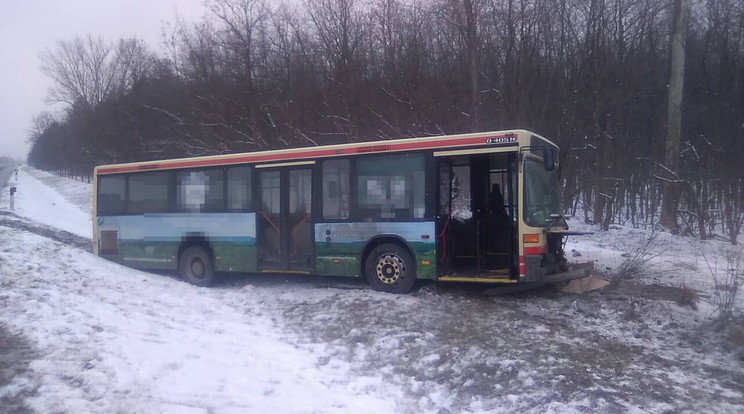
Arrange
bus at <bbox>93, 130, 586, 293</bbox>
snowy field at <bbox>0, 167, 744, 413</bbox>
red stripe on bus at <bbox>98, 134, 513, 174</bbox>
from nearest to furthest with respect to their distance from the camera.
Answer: snowy field at <bbox>0, 167, 744, 413</bbox> → bus at <bbox>93, 130, 586, 293</bbox> → red stripe on bus at <bbox>98, 134, 513, 174</bbox>

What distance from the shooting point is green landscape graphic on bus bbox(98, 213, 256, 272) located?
12.2 metres

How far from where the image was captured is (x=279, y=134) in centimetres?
2664

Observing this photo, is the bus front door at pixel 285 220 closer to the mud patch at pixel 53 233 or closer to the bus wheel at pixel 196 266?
the bus wheel at pixel 196 266

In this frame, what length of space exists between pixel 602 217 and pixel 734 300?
12.3 m

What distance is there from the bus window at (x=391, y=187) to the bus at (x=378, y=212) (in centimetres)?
2

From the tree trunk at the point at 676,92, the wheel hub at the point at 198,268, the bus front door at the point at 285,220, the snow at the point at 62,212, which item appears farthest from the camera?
the snow at the point at 62,212

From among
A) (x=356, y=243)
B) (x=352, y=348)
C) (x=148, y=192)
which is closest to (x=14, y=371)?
(x=352, y=348)

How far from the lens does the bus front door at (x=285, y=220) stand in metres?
11.5

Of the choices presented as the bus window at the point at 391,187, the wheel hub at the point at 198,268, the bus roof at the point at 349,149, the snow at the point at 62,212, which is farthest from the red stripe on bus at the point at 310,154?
the snow at the point at 62,212

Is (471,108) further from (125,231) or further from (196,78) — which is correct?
(196,78)

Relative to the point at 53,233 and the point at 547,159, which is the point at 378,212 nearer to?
the point at 547,159

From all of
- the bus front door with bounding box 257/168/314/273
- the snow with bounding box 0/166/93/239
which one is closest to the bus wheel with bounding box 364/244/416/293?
the bus front door with bounding box 257/168/314/273

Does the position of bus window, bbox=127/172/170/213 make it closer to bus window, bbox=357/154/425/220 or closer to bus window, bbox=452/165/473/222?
bus window, bbox=357/154/425/220

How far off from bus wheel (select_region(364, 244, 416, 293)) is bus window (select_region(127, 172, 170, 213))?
17.3 feet
